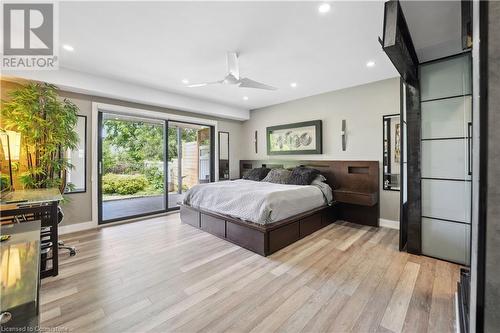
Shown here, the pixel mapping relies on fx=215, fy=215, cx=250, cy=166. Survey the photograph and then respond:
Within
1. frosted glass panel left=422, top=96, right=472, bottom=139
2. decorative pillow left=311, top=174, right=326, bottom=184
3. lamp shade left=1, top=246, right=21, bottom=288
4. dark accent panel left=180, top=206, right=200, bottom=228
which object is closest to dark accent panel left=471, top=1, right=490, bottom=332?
lamp shade left=1, top=246, right=21, bottom=288

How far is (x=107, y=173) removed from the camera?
448cm

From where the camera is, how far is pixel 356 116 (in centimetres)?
420

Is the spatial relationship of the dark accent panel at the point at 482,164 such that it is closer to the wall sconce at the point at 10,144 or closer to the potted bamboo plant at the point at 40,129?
the potted bamboo plant at the point at 40,129

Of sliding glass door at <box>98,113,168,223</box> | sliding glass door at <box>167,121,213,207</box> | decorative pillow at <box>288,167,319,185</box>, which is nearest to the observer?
decorative pillow at <box>288,167,319,185</box>

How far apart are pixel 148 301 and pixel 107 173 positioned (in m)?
3.46

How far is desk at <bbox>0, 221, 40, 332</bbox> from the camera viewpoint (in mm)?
646

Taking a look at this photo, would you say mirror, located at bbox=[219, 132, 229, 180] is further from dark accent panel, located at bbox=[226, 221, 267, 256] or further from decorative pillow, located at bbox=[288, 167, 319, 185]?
dark accent panel, located at bbox=[226, 221, 267, 256]

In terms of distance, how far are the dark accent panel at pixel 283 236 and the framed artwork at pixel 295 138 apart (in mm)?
2107

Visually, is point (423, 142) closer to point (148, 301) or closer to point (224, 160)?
point (148, 301)

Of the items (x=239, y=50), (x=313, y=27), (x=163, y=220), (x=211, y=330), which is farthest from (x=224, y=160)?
(x=211, y=330)

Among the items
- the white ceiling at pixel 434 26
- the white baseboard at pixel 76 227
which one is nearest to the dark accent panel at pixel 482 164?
the white ceiling at pixel 434 26

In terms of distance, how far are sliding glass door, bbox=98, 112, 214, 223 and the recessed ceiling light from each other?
3.90 meters

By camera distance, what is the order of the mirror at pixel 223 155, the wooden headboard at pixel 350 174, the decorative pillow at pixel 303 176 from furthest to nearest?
the mirror at pixel 223 155 → the decorative pillow at pixel 303 176 → the wooden headboard at pixel 350 174

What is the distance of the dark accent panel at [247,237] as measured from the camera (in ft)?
9.24
